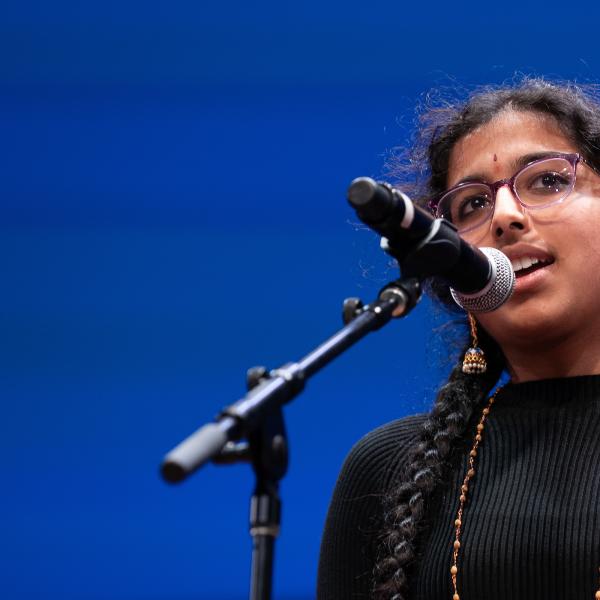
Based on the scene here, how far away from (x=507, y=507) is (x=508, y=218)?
438 millimetres

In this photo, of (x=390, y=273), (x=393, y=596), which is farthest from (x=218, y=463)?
(x=390, y=273)

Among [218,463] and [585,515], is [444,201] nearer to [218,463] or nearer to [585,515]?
[585,515]

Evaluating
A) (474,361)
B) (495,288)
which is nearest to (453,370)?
(474,361)

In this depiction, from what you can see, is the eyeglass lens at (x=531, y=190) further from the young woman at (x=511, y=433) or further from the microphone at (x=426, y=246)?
the microphone at (x=426, y=246)

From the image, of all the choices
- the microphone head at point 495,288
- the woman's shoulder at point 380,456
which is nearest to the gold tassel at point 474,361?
the woman's shoulder at point 380,456

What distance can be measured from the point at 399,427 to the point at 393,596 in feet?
1.11

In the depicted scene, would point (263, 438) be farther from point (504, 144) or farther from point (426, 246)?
point (504, 144)

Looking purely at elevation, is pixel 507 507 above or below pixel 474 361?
below

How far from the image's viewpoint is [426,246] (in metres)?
1.18

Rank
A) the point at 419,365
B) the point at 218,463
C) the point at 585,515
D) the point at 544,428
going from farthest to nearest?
the point at 419,365
the point at 544,428
the point at 585,515
the point at 218,463

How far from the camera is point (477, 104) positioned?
1.94 meters

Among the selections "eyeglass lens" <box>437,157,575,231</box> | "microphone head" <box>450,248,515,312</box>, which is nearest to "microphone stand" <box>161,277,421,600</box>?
"microphone head" <box>450,248,515,312</box>

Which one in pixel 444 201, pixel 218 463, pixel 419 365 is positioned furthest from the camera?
pixel 419 365

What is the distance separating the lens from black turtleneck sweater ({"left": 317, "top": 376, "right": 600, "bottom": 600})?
1510 millimetres
